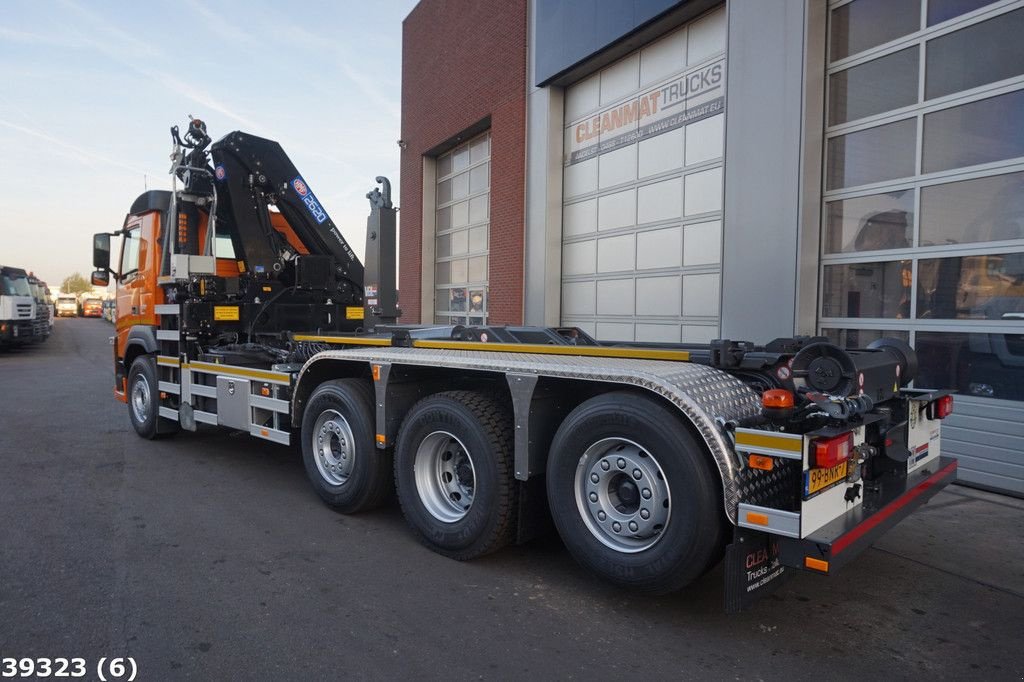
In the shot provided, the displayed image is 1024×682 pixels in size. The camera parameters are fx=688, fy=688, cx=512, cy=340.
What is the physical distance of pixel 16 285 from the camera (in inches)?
907

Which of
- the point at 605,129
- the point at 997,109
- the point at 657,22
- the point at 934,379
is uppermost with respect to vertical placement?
the point at 657,22

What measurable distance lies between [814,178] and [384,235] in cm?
539

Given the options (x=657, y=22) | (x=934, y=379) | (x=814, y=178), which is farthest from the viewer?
(x=657, y=22)

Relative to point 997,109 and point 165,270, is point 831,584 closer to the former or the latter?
point 997,109

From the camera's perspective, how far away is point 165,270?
8000 mm

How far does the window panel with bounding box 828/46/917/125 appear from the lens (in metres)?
7.13

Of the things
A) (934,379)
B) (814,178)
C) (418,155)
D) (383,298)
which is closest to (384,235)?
(383,298)

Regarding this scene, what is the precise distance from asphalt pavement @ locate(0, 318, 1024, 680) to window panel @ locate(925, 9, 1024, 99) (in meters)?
4.01

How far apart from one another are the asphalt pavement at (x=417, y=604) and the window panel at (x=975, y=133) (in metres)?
3.28

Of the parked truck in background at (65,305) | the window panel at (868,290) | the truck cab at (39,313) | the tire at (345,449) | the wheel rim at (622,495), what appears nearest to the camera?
the wheel rim at (622,495)

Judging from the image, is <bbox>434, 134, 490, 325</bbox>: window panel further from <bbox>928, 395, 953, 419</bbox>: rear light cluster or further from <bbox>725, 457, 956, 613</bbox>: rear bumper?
<bbox>725, 457, 956, 613</bbox>: rear bumper

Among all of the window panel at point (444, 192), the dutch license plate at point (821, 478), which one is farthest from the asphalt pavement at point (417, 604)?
the window panel at point (444, 192)

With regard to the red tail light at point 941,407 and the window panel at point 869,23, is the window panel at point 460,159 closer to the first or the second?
the window panel at point 869,23

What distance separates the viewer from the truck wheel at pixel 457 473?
4176mm
